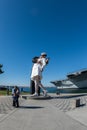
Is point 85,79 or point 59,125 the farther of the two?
point 85,79

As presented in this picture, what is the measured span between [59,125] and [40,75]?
17702 mm

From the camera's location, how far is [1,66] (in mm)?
72688

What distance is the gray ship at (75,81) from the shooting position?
9628 cm

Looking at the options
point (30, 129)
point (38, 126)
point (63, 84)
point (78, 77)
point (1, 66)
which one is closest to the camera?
→ point (30, 129)

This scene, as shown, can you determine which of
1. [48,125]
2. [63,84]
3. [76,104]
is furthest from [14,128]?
[63,84]

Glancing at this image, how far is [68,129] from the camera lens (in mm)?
9492

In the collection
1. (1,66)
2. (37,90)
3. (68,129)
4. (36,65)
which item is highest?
(1,66)

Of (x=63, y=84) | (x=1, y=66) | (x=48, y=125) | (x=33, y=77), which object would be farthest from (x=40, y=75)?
(x=63, y=84)

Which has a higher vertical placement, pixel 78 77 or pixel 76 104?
pixel 78 77

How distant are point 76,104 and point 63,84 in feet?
361

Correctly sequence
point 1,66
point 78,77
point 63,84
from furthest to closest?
point 63,84 < point 78,77 < point 1,66

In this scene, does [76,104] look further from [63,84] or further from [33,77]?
[63,84]

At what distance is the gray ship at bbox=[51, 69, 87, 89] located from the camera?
316 ft

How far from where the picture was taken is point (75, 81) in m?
111
